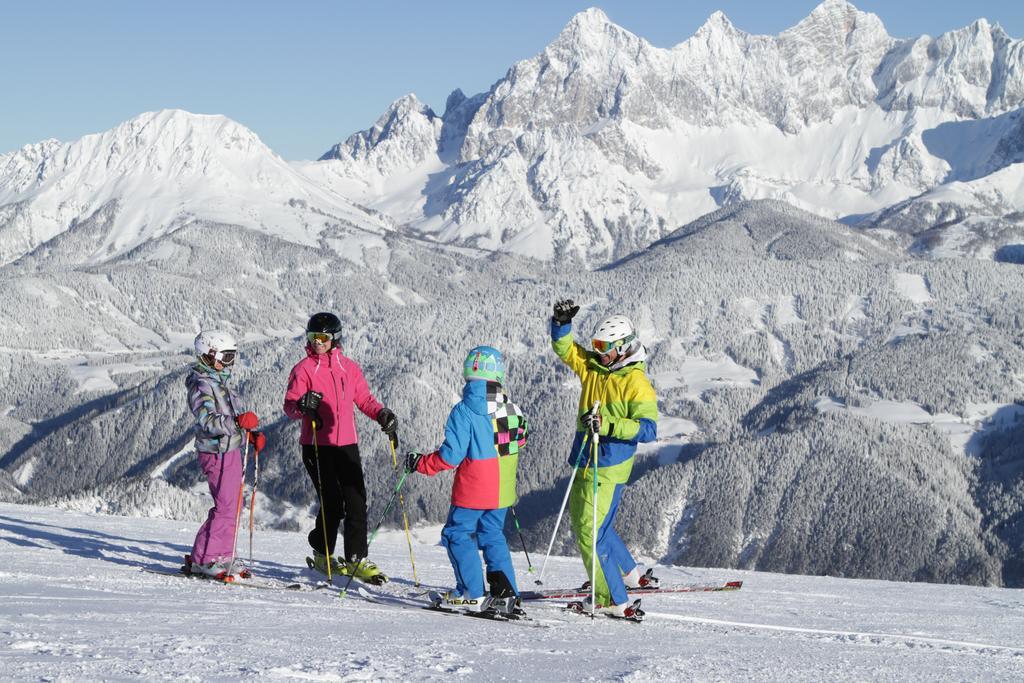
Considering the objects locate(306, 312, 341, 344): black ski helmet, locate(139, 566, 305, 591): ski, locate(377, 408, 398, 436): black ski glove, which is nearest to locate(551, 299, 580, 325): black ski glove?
locate(377, 408, 398, 436): black ski glove

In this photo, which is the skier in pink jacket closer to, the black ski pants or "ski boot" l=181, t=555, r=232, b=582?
the black ski pants

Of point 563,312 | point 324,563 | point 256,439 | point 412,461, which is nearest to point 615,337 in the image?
point 563,312

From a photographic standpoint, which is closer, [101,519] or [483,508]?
[483,508]

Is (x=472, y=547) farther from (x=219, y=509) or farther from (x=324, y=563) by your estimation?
(x=219, y=509)

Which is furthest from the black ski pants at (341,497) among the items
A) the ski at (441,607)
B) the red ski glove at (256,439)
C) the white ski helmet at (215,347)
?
the white ski helmet at (215,347)

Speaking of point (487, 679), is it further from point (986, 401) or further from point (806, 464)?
point (986, 401)

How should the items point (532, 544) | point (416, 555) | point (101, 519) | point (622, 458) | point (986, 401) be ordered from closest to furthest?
1. point (622, 458)
2. point (416, 555)
3. point (101, 519)
4. point (532, 544)
5. point (986, 401)

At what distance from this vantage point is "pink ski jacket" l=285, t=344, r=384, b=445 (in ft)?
40.0

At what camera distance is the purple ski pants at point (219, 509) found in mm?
11492

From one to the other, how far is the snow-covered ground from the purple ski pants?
0.51m

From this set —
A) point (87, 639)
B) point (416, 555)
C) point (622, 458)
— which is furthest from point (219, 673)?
point (416, 555)

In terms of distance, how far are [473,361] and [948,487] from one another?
13906 centimetres

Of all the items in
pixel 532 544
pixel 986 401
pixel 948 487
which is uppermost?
pixel 986 401

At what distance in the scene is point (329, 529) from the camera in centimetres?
1221
